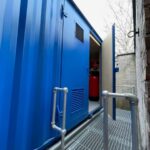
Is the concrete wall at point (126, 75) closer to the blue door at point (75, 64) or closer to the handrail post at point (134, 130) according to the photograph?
the blue door at point (75, 64)

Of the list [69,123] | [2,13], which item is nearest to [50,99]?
[69,123]

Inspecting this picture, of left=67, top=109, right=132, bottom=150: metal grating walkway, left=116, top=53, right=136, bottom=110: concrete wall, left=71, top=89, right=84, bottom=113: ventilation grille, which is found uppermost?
left=116, top=53, right=136, bottom=110: concrete wall

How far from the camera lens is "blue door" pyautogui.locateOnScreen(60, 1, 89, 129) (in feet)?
6.23

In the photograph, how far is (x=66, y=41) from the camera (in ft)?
6.26

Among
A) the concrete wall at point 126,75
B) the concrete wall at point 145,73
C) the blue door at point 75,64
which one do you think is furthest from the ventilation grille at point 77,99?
the concrete wall at point 126,75

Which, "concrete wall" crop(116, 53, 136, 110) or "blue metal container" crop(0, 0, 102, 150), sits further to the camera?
"concrete wall" crop(116, 53, 136, 110)

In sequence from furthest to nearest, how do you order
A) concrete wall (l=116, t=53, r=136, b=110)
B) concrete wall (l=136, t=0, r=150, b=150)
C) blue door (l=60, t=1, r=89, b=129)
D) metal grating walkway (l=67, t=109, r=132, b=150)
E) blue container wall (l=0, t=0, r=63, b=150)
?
concrete wall (l=116, t=53, r=136, b=110) < blue door (l=60, t=1, r=89, b=129) < metal grating walkway (l=67, t=109, r=132, b=150) < blue container wall (l=0, t=0, r=63, b=150) < concrete wall (l=136, t=0, r=150, b=150)

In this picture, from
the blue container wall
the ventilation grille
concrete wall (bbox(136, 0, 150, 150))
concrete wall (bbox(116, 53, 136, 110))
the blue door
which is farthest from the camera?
concrete wall (bbox(116, 53, 136, 110))

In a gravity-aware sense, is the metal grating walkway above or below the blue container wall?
below

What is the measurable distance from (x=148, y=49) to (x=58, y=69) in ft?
3.87

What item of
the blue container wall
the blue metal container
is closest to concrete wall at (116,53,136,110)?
the blue metal container

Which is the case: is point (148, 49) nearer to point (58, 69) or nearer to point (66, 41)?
point (58, 69)

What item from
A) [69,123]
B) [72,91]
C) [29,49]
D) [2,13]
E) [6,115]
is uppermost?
[2,13]

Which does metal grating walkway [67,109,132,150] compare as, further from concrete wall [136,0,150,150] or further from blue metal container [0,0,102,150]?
concrete wall [136,0,150,150]
